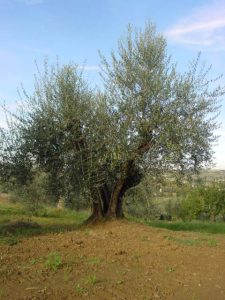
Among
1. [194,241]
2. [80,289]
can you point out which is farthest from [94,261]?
[194,241]

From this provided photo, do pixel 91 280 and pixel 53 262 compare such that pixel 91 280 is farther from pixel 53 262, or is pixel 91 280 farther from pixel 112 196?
pixel 112 196

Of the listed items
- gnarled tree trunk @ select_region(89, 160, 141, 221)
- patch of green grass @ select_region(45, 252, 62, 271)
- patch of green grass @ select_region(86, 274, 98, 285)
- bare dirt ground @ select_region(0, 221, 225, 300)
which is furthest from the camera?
gnarled tree trunk @ select_region(89, 160, 141, 221)

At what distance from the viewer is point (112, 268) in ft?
30.4

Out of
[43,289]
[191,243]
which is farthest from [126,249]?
[43,289]

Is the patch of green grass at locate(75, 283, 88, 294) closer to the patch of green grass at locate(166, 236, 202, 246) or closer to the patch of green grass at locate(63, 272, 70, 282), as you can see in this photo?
the patch of green grass at locate(63, 272, 70, 282)

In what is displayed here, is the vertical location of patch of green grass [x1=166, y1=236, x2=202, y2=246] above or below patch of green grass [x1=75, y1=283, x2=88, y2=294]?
above

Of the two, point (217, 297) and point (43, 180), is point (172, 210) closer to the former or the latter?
point (43, 180)

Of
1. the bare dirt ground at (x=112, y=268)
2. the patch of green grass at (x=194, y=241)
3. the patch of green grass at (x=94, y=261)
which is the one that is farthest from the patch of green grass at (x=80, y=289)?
the patch of green grass at (x=194, y=241)

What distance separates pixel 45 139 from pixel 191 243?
656 cm

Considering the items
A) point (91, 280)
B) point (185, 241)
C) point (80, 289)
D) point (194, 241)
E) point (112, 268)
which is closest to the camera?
point (80, 289)

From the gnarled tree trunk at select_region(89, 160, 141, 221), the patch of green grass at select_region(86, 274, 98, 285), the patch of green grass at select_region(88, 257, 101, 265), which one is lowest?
the patch of green grass at select_region(86, 274, 98, 285)

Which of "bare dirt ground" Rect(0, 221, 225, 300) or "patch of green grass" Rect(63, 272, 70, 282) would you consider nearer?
"bare dirt ground" Rect(0, 221, 225, 300)

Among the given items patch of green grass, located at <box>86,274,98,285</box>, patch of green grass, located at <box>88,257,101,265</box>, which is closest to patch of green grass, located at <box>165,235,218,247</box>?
patch of green grass, located at <box>88,257,101,265</box>

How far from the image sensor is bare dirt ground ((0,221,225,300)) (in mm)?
7528
